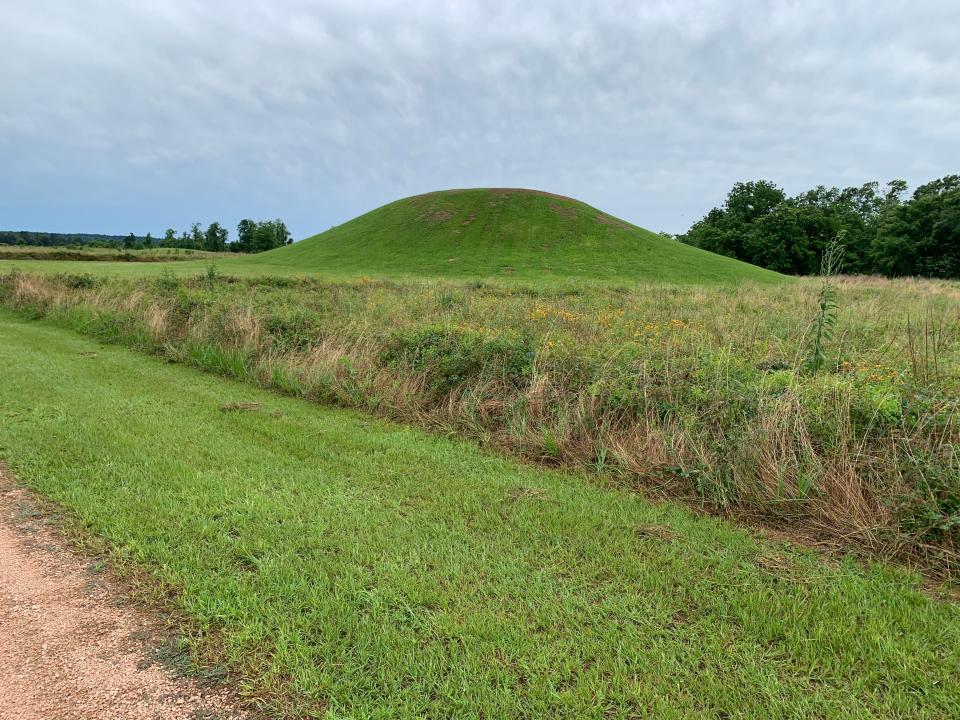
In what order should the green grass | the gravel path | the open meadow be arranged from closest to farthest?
the gravel path
the open meadow
the green grass

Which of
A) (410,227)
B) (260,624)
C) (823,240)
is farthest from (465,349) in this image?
(823,240)

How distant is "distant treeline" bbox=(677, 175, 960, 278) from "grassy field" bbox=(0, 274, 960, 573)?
Result: 55.7 metres

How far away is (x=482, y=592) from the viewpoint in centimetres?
314

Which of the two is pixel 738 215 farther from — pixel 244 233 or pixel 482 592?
pixel 244 233

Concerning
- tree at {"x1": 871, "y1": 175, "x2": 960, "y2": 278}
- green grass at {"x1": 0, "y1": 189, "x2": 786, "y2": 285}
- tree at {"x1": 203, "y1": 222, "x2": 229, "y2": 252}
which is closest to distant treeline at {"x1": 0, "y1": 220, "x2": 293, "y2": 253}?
tree at {"x1": 203, "y1": 222, "x2": 229, "y2": 252}

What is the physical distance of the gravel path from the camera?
233 centimetres

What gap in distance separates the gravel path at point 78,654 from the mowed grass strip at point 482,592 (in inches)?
9.3

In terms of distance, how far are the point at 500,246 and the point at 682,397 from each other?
44.1 m

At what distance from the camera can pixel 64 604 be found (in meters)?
3.02

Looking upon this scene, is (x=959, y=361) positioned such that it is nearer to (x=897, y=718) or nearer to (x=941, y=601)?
(x=941, y=601)

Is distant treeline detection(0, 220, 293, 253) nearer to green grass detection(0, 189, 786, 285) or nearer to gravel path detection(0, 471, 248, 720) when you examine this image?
green grass detection(0, 189, 786, 285)

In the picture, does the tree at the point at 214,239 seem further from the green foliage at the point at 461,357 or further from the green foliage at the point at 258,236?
the green foliage at the point at 461,357

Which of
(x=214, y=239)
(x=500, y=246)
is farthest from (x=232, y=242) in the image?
(x=500, y=246)

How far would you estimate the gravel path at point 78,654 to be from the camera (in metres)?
2.33
